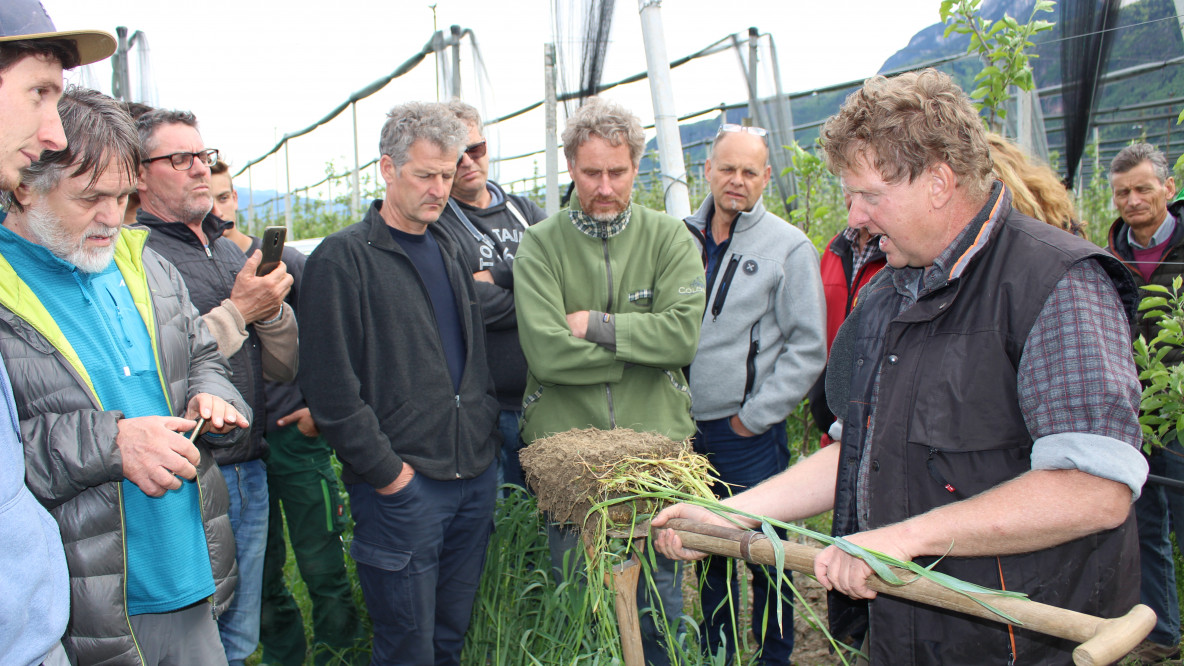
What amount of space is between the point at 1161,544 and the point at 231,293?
4.16m

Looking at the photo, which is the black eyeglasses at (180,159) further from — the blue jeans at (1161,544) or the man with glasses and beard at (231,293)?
the blue jeans at (1161,544)

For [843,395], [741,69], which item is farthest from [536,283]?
[741,69]

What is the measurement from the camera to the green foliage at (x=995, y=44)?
292cm

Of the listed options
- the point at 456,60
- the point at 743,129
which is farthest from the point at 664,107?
the point at 456,60

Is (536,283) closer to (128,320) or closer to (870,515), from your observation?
(128,320)

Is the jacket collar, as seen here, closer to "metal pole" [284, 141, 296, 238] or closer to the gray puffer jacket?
the gray puffer jacket

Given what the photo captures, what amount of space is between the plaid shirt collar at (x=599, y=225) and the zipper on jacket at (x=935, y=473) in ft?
5.10

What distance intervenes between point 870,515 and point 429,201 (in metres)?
1.85

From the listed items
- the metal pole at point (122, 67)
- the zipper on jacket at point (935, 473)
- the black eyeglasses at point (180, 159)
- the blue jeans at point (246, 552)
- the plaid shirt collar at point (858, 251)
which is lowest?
the blue jeans at point (246, 552)

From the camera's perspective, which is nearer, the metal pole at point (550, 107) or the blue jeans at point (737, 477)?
the blue jeans at point (737, 477)

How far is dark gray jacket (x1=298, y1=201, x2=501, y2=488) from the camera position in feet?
8.07

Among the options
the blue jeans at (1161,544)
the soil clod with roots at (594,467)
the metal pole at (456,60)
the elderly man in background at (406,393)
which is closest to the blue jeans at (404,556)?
the elderly man in background at (406,393)

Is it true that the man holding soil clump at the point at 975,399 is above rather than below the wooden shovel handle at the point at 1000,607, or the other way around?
above

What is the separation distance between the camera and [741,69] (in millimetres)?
5887
